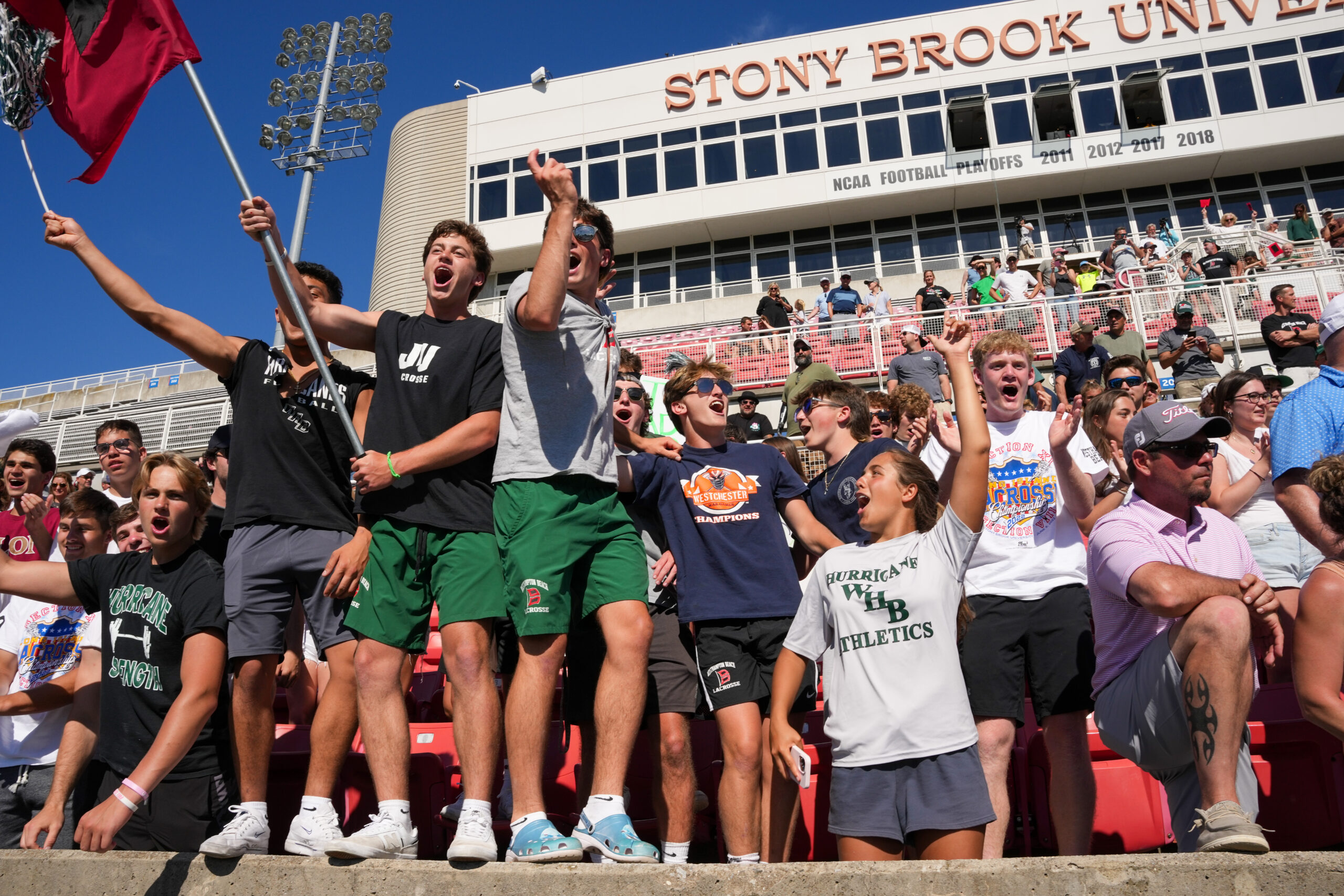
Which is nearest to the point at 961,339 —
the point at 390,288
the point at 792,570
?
the point at 792,570

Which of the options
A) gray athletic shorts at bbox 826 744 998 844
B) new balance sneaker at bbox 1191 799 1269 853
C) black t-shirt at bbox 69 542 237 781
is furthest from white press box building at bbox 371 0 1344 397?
new balance sneaker at bbox 1191 799 1269 853

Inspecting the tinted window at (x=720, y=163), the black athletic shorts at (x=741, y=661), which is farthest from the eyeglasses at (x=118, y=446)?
the tinted window at (x=720, y=163)

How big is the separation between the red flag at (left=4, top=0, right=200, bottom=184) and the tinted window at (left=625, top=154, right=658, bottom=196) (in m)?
22.1

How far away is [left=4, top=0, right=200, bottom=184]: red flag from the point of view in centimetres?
418

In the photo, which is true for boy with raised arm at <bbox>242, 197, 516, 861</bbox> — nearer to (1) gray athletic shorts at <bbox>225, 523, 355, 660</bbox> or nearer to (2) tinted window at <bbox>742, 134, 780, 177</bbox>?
(1) gray athletic shorts at <bbox>225, 523, 355, 660</bbox>

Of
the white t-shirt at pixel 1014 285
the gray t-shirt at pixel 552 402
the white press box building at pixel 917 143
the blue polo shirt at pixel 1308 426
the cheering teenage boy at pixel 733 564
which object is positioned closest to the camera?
the gray t-shirt at pixel 552 402

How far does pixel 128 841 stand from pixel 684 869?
91.5 inches

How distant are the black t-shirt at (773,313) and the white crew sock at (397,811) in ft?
48.3

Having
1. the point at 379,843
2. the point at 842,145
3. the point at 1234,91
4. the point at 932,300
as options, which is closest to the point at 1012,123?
the point at 842,145

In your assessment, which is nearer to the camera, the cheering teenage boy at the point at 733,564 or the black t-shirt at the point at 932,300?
the cheering teenage boy at the point at 733,564

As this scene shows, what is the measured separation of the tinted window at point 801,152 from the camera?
25.0m

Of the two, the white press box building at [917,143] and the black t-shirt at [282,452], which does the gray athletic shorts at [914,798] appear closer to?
the black t-shirt at [282,452]

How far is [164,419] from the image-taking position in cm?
1775

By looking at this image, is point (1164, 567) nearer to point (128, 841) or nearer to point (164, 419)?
point (128, 841)
